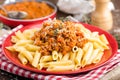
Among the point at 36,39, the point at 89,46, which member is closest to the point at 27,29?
the point at 36,39

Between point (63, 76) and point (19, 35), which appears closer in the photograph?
point (63, 76)

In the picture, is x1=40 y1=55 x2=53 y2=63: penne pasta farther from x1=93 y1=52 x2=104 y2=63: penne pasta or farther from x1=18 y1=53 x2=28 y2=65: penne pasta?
x1=93 y1=52 x2=104 y2=63: penne pasta

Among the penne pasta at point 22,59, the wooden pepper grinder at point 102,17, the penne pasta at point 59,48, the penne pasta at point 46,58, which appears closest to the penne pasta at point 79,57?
the penne pasta at point 59,48

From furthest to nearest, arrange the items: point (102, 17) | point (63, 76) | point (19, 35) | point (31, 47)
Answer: point (102, 17) < point (19, 35) < point (31, 47) < point (63, 76)

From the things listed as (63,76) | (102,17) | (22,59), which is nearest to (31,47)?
(22,59)

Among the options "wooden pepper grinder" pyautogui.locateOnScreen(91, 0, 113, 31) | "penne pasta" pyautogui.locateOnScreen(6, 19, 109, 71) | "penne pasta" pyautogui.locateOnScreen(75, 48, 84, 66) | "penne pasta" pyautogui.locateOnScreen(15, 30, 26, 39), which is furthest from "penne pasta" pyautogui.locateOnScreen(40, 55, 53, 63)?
"wooden pepper grinder" pyautogui.locateOnScreen(91, 0, 113, 31)

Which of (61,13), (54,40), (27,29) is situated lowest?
(61,13)

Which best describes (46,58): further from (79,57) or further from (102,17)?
(102,17)

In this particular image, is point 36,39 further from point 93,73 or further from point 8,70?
point 93,73

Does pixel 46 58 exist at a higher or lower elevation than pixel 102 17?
higher

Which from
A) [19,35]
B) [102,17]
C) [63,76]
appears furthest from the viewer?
[102,17]
